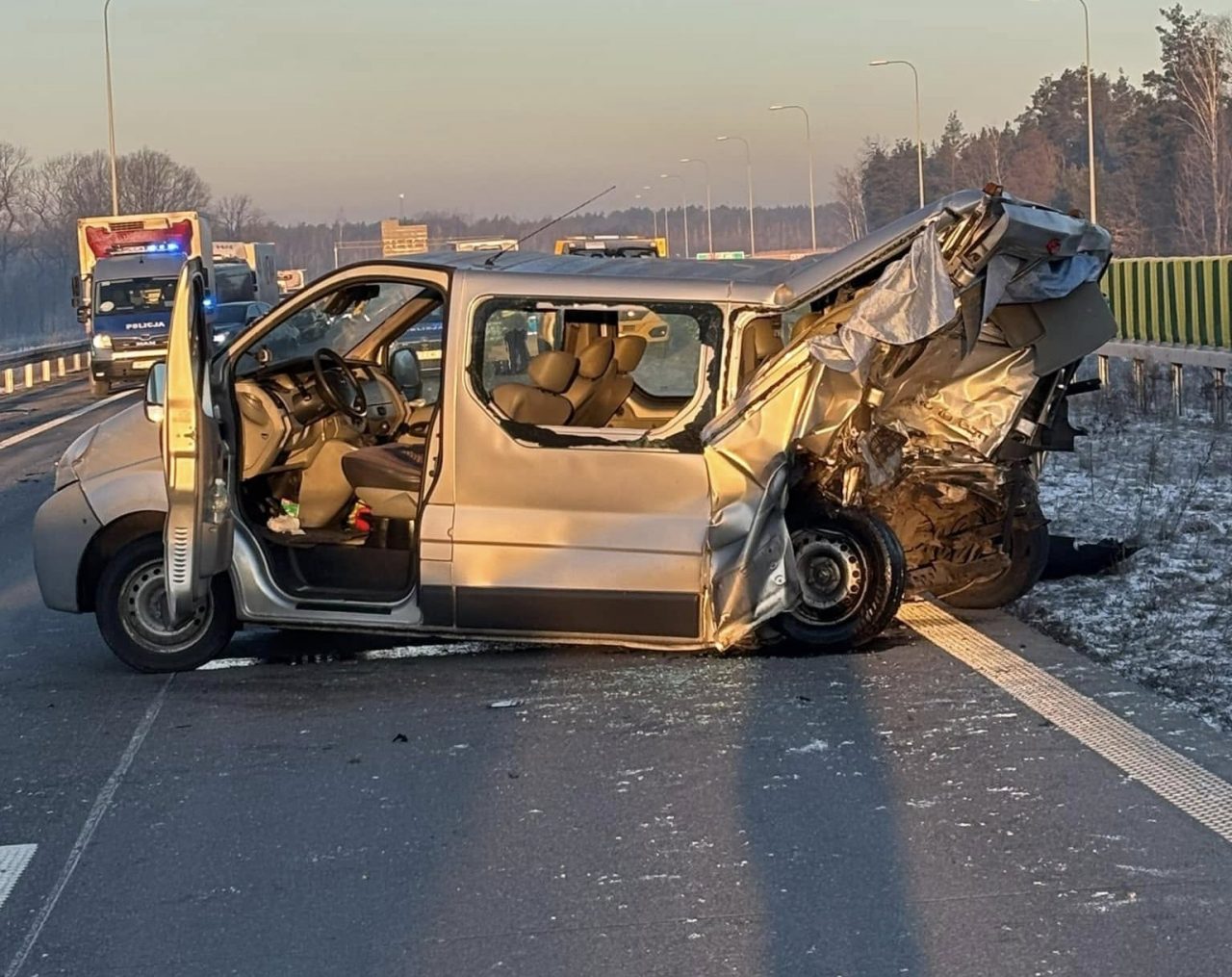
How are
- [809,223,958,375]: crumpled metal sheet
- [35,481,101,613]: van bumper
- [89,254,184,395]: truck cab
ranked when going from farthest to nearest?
[89,254,184,395]: truck cab < [35,481,101,613]: van bumper < [809,223,958,375]: crumpled metal sheet

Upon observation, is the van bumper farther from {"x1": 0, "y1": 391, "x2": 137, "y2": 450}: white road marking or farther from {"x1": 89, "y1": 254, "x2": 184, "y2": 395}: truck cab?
{"x1": 89, "y1": 254, "x2": 184, "y2": 395}: truck cab

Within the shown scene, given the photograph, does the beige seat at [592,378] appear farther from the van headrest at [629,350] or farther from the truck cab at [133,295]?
the truck cab at [133,295]

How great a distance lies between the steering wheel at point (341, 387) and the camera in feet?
28.4

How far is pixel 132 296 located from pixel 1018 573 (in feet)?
91.8

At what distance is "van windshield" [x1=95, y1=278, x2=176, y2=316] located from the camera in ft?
110

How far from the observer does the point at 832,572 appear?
789cm

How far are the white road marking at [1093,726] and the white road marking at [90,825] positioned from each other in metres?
3.53

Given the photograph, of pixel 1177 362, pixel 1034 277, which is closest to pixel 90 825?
pixel 1034 277

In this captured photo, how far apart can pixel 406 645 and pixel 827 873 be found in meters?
3.93

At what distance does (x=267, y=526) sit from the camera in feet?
27.1

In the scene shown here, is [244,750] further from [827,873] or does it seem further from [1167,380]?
[1167,380]

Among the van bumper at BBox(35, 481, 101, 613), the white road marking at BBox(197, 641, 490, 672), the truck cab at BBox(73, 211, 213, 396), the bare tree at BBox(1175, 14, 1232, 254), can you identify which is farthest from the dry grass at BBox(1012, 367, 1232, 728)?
the bare tree at BBox(1175, 14, 1232, 254)

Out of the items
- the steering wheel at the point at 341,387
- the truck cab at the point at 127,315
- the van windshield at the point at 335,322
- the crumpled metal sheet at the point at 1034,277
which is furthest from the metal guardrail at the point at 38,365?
the crumpled metal sheet at the point at 1034,277

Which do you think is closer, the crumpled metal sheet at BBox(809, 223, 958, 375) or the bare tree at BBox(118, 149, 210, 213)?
the crumpled metal sheet at BBox(809, 223, 958, 375)
